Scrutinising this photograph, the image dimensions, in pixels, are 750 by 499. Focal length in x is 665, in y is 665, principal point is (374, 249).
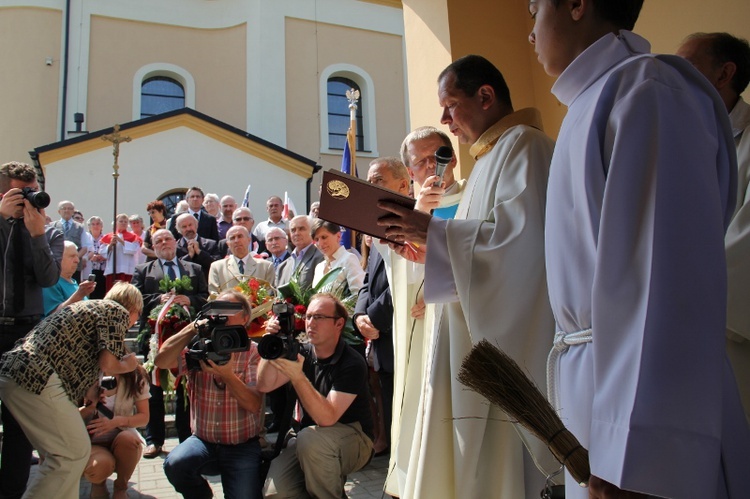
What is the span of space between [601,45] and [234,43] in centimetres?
2158

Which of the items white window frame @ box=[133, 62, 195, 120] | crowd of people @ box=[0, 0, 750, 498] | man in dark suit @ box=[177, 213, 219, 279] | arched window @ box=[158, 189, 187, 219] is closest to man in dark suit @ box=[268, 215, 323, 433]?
crowd of people @ box=[0, 0, 750, 498]

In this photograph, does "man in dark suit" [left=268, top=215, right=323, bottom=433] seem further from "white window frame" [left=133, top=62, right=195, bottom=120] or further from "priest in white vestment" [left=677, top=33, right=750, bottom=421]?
"white window frame" [left=133, top=62, right=195, bottom=120]

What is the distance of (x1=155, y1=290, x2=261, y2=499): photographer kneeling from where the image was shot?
4.13 meters

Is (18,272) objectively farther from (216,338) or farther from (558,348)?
(558,348)

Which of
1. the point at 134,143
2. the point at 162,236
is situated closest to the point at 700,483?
the point at 162,236

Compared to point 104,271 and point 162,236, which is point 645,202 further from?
point 104,271

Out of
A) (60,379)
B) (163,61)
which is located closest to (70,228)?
(60,379)

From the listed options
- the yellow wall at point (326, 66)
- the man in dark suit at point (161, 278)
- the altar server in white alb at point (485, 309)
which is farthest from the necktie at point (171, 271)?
the yellow wall at point (326, 66)

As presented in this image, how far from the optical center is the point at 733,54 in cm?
258

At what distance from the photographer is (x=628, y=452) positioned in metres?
1.21

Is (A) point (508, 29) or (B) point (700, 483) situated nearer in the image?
(B) point (700, 483)

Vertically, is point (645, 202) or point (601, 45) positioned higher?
point (601, 45)

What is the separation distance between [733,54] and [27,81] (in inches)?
826

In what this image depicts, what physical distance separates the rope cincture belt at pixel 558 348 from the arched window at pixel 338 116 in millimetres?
20690
